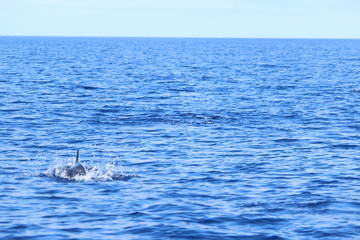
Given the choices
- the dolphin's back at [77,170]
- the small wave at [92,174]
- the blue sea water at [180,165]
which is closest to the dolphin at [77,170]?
the dolphin's back at [77,170]

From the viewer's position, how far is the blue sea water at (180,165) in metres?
22.6

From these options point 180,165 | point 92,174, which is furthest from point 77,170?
point 180,165

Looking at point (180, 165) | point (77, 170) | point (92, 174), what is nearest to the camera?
point (77, 170)

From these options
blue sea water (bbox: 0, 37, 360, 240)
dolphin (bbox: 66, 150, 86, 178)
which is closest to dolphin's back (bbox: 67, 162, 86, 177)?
dolphin (bbox: 66, 150, 86, 178)

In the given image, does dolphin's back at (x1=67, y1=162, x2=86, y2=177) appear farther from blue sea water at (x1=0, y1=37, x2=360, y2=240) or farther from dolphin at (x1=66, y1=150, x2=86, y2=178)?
blue sea water at (x1=0, y1=37, x2=360, y2=240)

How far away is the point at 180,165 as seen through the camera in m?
32.8

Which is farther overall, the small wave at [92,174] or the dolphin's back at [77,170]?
the dolphin's back at [77,170]

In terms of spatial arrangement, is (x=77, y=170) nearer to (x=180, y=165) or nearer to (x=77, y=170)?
(x=77, y=170)

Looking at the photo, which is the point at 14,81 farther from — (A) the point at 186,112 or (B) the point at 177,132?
(B) the point at 177,132

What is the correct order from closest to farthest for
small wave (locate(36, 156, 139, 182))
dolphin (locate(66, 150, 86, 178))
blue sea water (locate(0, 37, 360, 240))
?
1. blue sea water (locate(0, 37, 360, 240))
2. small wave (locate(36, 156, 139, 182))
3. dolphin (locate(66, 150, 86, 178))

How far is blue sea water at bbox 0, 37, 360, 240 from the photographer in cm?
2262

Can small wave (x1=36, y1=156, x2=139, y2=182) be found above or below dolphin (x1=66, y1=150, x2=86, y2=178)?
below

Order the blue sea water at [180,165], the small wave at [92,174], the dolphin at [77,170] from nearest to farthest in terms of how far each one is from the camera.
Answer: the blue sea water at [180,165] < the small wave at [92,174] < the dolphin at [77,170]

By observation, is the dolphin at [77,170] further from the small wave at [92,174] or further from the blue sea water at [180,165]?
the blue sea water at [180,165]
